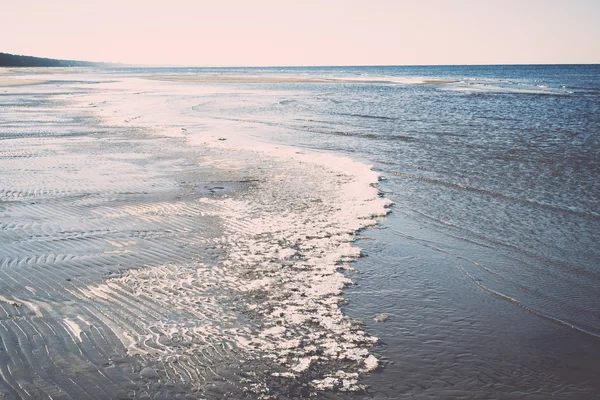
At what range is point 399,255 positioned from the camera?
754cm

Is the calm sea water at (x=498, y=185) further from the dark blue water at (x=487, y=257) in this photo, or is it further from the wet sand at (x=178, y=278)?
the wet sand at (x=178, y=278)

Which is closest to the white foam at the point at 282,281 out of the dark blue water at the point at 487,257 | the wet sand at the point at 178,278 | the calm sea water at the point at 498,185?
the wet sand at the point at 178,278

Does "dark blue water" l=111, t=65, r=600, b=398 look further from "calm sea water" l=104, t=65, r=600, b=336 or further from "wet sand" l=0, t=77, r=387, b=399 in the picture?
"wet sand" l=0, t=77, r=387, b=399

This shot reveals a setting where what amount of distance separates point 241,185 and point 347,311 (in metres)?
6.69

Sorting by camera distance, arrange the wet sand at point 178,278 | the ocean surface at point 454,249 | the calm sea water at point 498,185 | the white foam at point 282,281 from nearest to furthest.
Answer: the wet sand at point 178,278 → the ocean surface at point 454,249 → the white foam at point 282,281 → the calm sea water at point 498,185

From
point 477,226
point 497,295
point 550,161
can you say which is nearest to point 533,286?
point 497,295

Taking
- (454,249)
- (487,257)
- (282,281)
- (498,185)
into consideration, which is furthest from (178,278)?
(498,185)

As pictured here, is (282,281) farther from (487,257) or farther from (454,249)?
(487,257)

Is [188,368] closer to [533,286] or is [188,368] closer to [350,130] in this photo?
[533,286]

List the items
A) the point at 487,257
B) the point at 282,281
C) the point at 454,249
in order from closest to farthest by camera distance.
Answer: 1. the point at 282,281
2. the point at 487,257
3. the point at 454,249

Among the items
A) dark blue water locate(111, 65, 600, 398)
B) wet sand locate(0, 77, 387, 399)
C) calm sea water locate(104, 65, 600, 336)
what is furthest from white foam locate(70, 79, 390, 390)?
calm sea water locate(104, 65, 600, 336)

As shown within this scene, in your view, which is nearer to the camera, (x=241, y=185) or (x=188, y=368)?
(x=188, y=368)

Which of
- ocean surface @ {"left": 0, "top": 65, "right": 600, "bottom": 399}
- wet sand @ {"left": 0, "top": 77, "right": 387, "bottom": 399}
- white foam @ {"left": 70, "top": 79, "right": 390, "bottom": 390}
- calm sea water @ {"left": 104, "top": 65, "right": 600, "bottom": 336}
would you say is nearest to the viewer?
wet sand @ {"left": 0, "top": 77, "right": 387, "bottom": 399}

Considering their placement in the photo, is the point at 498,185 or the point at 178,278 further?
the point at 498,185
